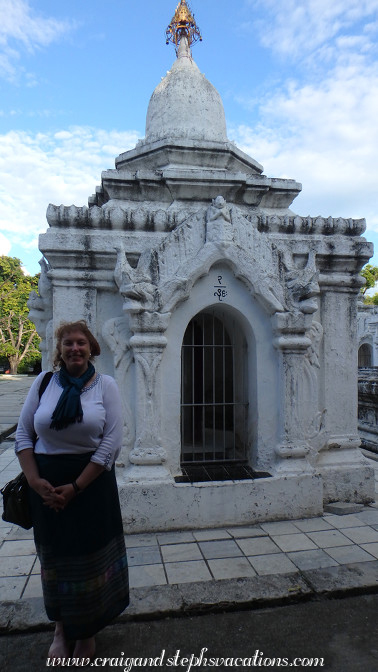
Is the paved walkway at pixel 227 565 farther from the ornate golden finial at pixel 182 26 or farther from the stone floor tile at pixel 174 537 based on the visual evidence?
the ornate golden finial at pixel 182 26

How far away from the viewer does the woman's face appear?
2795 millimetres

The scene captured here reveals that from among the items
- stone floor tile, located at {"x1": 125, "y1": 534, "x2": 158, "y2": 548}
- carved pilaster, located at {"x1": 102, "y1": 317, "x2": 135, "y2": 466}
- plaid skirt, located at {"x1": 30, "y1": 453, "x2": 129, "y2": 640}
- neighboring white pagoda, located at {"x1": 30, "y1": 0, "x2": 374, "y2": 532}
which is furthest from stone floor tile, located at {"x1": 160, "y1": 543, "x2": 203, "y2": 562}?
plaid skirt, located at {"x1": 30, "y1": 453, "x2": 129, "y2": 640}

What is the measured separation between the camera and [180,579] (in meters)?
3.58

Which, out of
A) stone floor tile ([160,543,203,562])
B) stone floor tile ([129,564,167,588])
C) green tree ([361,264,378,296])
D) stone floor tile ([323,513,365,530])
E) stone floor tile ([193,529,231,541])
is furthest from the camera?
green tree ([361,264,378,296])

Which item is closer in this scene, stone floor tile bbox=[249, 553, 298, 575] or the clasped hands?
the clasped hands

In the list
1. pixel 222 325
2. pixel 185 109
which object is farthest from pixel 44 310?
pixel 185 109

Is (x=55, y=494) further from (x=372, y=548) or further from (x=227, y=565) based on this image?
(x=372, y=548)

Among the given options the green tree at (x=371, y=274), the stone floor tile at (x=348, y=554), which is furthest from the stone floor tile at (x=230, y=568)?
the green tree at (x=371, y=274)

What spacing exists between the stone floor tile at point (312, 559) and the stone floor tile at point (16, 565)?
2.25 metres

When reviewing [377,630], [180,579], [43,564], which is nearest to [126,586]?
[43,564]

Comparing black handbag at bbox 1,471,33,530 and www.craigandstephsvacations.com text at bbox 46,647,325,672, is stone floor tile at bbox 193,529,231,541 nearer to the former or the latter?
www.craigandstephsvacations.com text at bbox 46,647,325,672

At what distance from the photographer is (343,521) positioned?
4.68 metres

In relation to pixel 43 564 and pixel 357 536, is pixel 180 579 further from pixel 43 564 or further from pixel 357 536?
pixel 357 536

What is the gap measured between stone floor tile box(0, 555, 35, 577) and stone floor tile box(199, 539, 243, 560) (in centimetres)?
151
